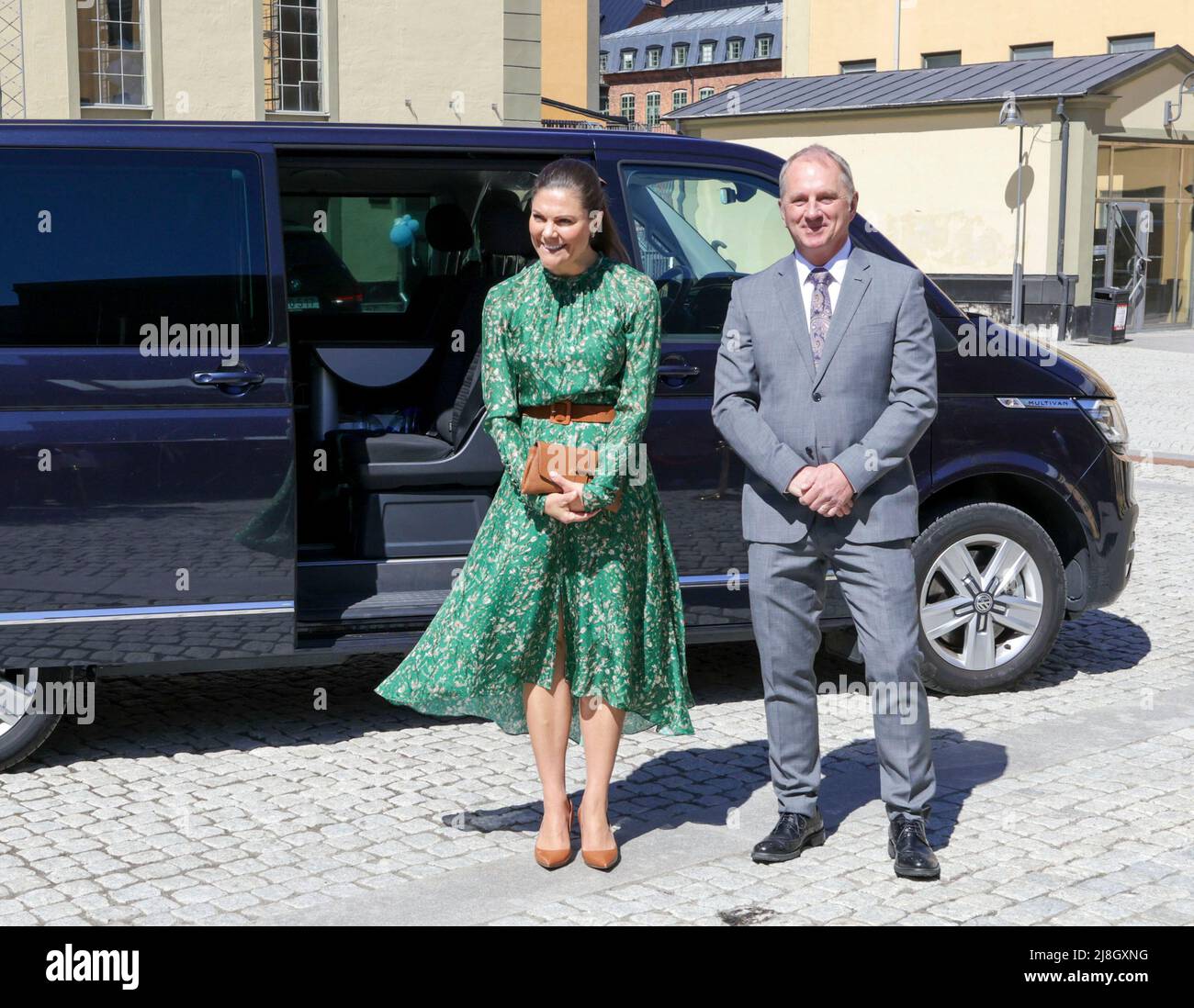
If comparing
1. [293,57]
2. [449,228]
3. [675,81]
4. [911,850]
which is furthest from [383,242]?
[675,81]

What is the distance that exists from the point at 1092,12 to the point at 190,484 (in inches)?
1341

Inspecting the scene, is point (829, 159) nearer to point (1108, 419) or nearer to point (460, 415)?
point (460, 415)

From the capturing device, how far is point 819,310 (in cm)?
443

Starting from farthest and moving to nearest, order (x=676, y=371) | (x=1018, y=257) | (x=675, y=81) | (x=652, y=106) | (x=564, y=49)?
(x=652, y=106), (x=675, y=81), (x=564, y=49), (x=1018, y=257), (x=676, y=371)

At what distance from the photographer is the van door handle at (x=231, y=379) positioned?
5.21 metres

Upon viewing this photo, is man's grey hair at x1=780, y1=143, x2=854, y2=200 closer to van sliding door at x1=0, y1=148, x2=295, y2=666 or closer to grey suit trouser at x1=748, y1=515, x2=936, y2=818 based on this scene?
grey suit trouser at x1=748, y1=515, x2=936, y2=818

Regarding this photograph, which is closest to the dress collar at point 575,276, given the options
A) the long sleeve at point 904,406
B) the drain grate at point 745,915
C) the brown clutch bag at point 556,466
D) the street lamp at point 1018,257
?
the brown clutch bag at point 556,466

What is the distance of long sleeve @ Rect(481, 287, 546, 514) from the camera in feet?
14.5

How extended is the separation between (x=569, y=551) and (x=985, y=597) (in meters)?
2.41

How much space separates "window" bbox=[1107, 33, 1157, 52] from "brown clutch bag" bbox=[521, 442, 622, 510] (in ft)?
109

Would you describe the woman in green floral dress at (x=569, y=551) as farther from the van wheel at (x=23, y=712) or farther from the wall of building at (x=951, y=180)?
the wall of building at (x=951, y=180)

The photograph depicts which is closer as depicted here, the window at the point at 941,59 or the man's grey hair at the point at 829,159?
the man's grey hair at the point at 829,159

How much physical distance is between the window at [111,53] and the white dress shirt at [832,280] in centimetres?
1739

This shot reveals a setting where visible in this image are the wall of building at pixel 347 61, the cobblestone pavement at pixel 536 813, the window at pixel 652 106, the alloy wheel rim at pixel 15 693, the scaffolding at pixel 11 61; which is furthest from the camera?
the window at pixel 652 106
